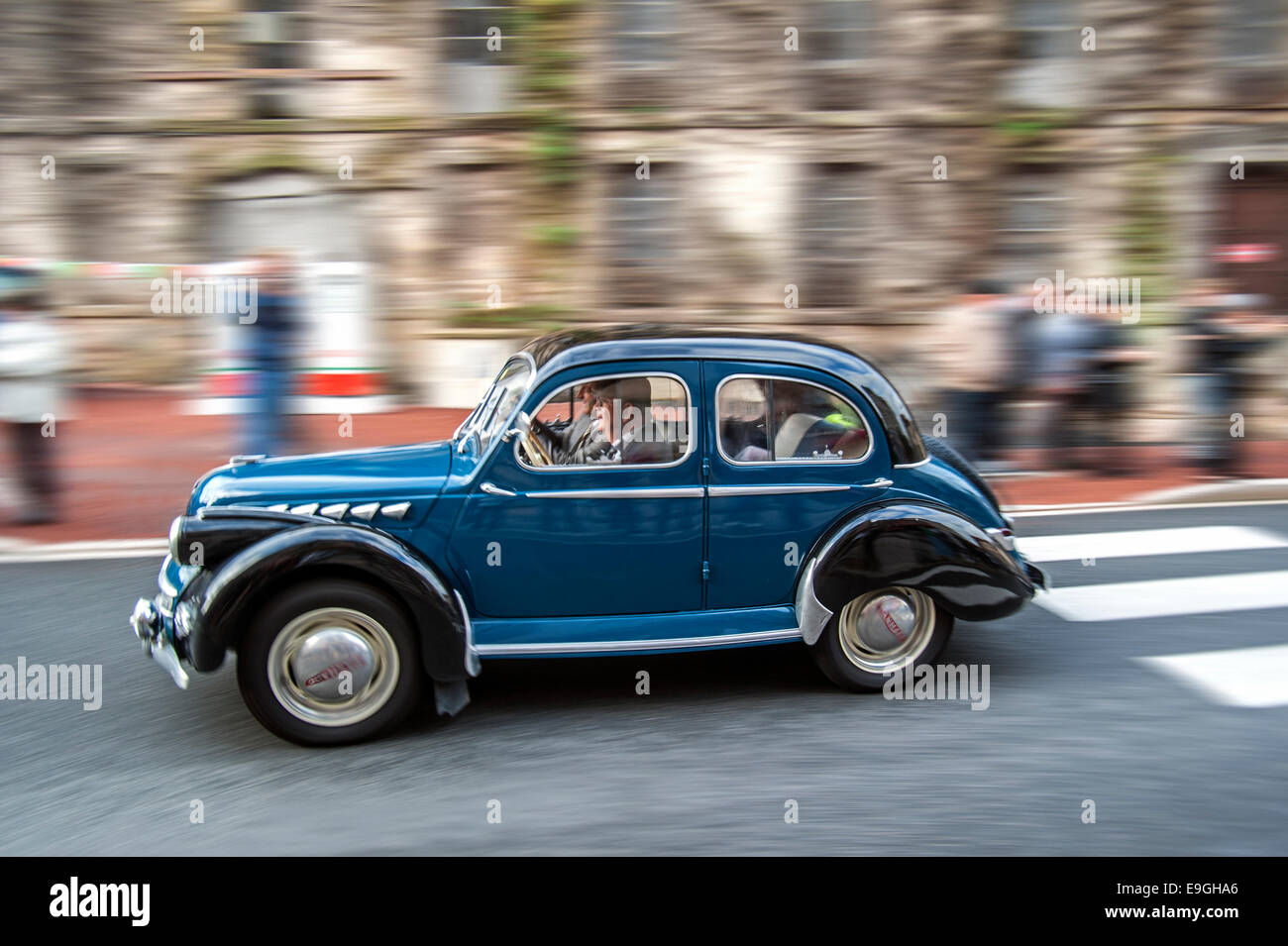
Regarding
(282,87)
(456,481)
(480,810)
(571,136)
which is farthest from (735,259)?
(480,810)

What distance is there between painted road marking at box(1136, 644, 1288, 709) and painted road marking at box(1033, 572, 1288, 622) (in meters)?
0.67

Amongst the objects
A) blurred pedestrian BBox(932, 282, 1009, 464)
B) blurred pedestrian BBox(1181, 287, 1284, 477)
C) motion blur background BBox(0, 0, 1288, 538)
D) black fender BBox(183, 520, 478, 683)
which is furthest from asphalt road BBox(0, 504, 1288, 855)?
motion blur background BBox(0, 0, 1288, 538)

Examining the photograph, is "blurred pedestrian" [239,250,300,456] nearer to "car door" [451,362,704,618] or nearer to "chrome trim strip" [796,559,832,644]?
"car door" [451,362,704,618]

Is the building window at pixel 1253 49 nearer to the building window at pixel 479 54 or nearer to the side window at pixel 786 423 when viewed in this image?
the building window at pixel 479 54

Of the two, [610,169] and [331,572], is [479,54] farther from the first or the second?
[331,572]

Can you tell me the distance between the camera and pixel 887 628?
5.58 metres

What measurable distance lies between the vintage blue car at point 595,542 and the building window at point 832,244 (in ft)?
32.5

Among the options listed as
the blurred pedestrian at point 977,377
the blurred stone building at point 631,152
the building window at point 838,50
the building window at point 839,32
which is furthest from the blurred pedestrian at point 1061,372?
the building window at point 839,32

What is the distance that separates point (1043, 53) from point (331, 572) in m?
13.2

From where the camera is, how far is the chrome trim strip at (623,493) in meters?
5.16

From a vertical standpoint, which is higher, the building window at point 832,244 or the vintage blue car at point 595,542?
the building window at point 832,244

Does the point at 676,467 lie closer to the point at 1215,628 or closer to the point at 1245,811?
the point at 1245,811

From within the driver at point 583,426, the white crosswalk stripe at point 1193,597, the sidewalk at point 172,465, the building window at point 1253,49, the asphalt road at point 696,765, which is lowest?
the asphalt road at point 696,765

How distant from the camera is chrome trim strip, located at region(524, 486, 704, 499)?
5.16 meters
